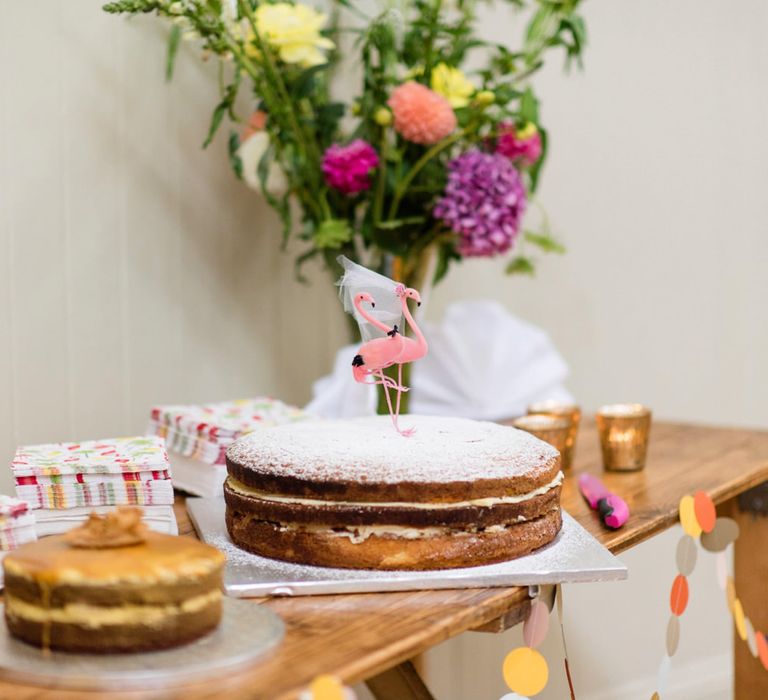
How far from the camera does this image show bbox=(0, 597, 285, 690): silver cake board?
→ 2.33ft

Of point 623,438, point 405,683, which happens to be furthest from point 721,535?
point 405,683

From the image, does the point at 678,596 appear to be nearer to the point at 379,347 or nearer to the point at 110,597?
the point at 379,347

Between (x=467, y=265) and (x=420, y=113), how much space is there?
78cm

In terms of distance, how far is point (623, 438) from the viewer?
1502 mm

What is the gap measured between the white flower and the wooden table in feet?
2.16

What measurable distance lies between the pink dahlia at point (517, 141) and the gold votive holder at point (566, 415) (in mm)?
450

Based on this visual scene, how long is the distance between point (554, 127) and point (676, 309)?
56cm

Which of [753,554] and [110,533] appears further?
[753,554]

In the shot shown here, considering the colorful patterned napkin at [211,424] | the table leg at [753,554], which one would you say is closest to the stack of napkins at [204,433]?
the colorful patterned napkin at [211,424]

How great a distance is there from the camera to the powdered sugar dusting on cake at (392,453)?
3.14 feet

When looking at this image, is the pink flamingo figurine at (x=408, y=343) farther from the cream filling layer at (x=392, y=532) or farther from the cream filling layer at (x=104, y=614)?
the cream filling layer at (x=104, y=614)

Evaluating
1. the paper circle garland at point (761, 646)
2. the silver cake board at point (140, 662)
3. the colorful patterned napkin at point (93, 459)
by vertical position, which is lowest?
the paper circle garland at point (761, 646)

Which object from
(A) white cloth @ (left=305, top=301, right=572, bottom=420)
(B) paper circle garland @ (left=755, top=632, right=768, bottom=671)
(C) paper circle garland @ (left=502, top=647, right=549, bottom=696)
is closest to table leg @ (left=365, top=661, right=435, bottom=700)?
(C) paper circle garland @ (left=502, top=647, right=549, bottom=696)

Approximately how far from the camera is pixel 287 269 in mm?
1995
